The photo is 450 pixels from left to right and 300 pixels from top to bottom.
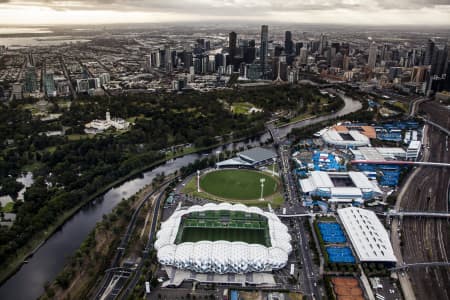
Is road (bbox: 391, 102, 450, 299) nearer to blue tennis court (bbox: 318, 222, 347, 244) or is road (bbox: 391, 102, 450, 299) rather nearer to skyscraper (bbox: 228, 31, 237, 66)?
blue tennis court (bbox: 318, 222, 347, 244)

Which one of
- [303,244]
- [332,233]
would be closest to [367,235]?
[332,233]

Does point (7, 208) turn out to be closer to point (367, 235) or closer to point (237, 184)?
point (237, 184)

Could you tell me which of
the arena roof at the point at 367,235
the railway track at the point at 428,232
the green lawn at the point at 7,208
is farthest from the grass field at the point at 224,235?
the green lawn at the point at 7,208

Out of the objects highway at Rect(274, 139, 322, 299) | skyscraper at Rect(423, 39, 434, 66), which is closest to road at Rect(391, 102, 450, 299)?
highway at Rect(274, 139, 322, 299)

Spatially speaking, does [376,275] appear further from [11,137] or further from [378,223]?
[11,137]

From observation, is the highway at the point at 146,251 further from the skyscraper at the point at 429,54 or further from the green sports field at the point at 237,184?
the skyscraper at the point at 429,54
